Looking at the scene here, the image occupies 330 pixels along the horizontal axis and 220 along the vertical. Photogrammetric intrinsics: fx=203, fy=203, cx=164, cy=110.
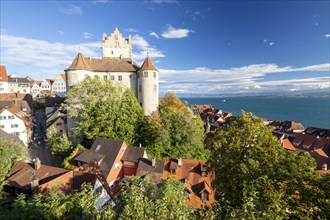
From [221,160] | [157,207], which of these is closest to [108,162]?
[221,160]

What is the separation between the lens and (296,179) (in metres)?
11.2

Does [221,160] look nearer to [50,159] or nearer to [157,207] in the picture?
[157,207]

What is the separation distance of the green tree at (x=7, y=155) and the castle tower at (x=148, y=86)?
22398 mm

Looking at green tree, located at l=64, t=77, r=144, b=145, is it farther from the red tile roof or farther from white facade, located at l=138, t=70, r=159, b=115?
the red tile roof

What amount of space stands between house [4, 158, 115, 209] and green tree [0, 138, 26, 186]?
22.5 inches

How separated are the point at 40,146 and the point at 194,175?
33.4 meters

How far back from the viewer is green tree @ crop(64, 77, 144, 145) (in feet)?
107

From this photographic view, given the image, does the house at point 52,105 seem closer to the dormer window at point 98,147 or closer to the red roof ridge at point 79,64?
the red roof ridge at point 79,64

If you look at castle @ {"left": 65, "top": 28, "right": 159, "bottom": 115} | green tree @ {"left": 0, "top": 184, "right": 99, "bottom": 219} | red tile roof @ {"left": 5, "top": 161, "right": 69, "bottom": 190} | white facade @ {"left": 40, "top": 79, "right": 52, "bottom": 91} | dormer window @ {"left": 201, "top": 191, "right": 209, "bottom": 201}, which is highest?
white facade @ {"left": 40, "top": 79, "right": 52, "bottom": 91}

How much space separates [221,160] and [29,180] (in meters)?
17.0

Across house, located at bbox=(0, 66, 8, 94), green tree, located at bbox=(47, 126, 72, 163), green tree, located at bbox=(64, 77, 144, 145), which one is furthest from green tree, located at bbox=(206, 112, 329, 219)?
house, located at bbox=(0, 66, 8, 94)

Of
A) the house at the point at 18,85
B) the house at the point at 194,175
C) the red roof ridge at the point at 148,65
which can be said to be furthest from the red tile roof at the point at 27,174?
the house at the point at 18,85

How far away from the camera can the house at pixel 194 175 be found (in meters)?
24.3

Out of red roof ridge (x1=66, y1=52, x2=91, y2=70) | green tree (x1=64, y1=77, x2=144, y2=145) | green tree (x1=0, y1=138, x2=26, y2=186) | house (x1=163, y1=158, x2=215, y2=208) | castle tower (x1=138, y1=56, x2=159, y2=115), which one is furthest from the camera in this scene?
castle tower (x1=138, y1=56, x2=159, y2=115)
